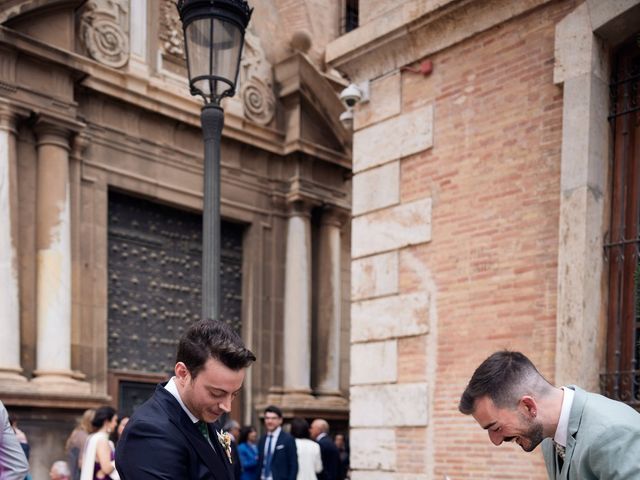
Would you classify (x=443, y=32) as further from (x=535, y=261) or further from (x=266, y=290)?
(x=266, y=290)

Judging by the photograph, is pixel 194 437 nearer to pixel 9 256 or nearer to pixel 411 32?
pixel 411 32

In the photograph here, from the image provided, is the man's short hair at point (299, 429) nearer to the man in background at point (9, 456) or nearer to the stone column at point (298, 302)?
the stone column at point (298, 302)

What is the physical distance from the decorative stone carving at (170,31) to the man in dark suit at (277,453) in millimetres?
7306

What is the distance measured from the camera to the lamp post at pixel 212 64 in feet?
20.2

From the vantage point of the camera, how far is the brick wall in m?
7.38

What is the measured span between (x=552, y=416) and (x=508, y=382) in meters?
0.20

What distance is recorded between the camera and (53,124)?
12.1 meters

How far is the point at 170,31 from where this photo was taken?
14383 millimetres

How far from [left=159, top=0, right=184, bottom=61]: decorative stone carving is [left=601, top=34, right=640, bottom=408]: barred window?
8859 millimetres

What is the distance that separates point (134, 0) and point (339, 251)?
6139 mm

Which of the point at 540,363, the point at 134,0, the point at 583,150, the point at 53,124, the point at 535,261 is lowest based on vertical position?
the point at 540,363

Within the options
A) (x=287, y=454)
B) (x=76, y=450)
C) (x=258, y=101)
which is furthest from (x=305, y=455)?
(x=258, y=101)

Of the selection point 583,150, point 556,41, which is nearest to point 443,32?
point 556,41

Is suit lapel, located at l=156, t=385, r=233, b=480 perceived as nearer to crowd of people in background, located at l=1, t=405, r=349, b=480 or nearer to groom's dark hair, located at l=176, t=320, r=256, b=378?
groom's dark hair, located at l=176, t=320, r=256, b=378
